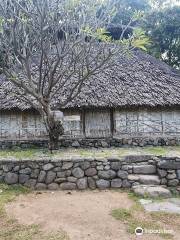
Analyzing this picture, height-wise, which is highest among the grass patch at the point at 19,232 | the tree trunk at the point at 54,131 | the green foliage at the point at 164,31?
the green foliage at the point at 164,31

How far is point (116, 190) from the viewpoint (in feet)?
26.7

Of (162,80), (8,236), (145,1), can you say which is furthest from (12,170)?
(145,1)

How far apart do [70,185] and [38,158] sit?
1075mm

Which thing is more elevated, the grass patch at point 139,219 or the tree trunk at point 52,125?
the tree trunk at point 52,125

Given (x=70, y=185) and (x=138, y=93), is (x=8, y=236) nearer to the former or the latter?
(x=70, y=185)

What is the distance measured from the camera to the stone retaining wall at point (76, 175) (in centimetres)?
822

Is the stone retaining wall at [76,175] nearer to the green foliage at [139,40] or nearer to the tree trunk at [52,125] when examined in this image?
the tree trunk at [52,125]

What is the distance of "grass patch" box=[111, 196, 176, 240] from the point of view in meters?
5.81

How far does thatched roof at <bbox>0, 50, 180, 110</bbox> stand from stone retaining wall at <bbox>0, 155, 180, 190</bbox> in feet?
17.5

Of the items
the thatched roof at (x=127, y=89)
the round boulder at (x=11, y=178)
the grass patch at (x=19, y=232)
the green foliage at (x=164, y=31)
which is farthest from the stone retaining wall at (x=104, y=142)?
the green foliage at (x=164, y=31)

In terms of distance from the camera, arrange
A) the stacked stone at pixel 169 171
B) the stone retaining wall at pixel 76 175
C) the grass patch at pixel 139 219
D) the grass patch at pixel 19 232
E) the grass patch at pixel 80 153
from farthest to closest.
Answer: the grass patch at pixel 80 153
the stacked stone at pixel 169 171
the stone retaining wall at pixel 76 175
the grass patch at pixel 139 219
the grass patch at pixel 19 232

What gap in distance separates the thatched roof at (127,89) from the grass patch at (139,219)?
23.6 feet

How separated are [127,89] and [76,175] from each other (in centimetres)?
679

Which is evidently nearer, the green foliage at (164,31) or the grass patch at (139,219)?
the grass patch at (139,219)
